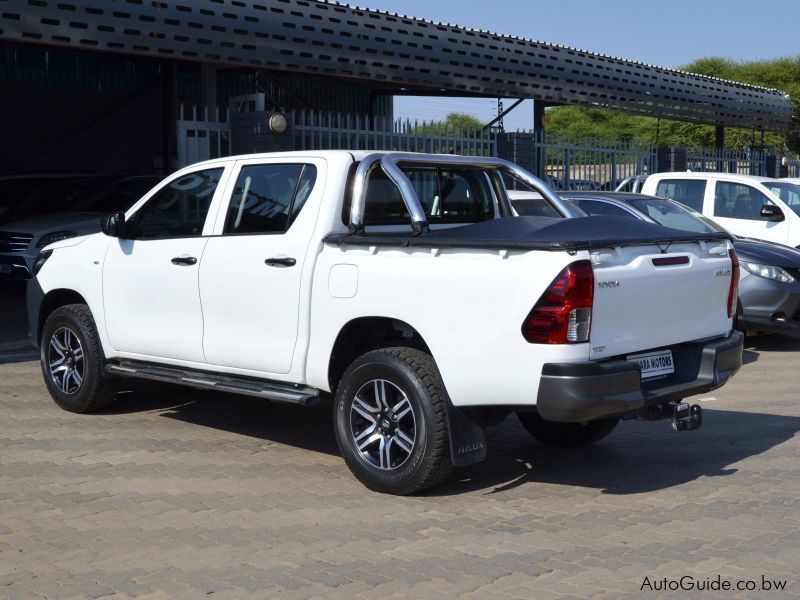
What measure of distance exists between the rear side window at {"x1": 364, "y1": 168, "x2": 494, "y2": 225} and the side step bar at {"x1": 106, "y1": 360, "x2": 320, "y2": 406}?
1118 mm

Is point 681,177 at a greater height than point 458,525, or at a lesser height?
greater

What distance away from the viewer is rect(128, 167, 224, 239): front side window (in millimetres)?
7395

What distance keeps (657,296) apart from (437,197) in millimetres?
1857

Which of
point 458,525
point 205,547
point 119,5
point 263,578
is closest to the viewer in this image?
point 263,578

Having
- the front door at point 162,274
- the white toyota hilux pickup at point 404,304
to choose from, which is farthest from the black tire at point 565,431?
the front door at point 162,274

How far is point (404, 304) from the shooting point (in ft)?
19.7

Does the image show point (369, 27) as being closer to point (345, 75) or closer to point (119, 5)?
point (345, 75)

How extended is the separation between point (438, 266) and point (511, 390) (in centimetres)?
76

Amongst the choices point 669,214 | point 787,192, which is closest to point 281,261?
point 669,214

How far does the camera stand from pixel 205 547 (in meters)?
Result: 5.23

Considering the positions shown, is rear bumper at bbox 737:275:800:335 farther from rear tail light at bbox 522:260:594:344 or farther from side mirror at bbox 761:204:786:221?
rear tail light at bbox 522:260:594:344

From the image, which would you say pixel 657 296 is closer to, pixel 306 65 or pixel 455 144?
pixel 306 65

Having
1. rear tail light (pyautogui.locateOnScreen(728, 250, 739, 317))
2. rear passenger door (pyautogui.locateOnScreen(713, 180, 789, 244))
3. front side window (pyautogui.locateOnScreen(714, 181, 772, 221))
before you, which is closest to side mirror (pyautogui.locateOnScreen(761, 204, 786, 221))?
rear passenger door (pyautogui.locateOnScreen(713, 180, 789, 244))

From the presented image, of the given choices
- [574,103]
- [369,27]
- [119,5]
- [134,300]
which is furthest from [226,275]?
[574,103]
